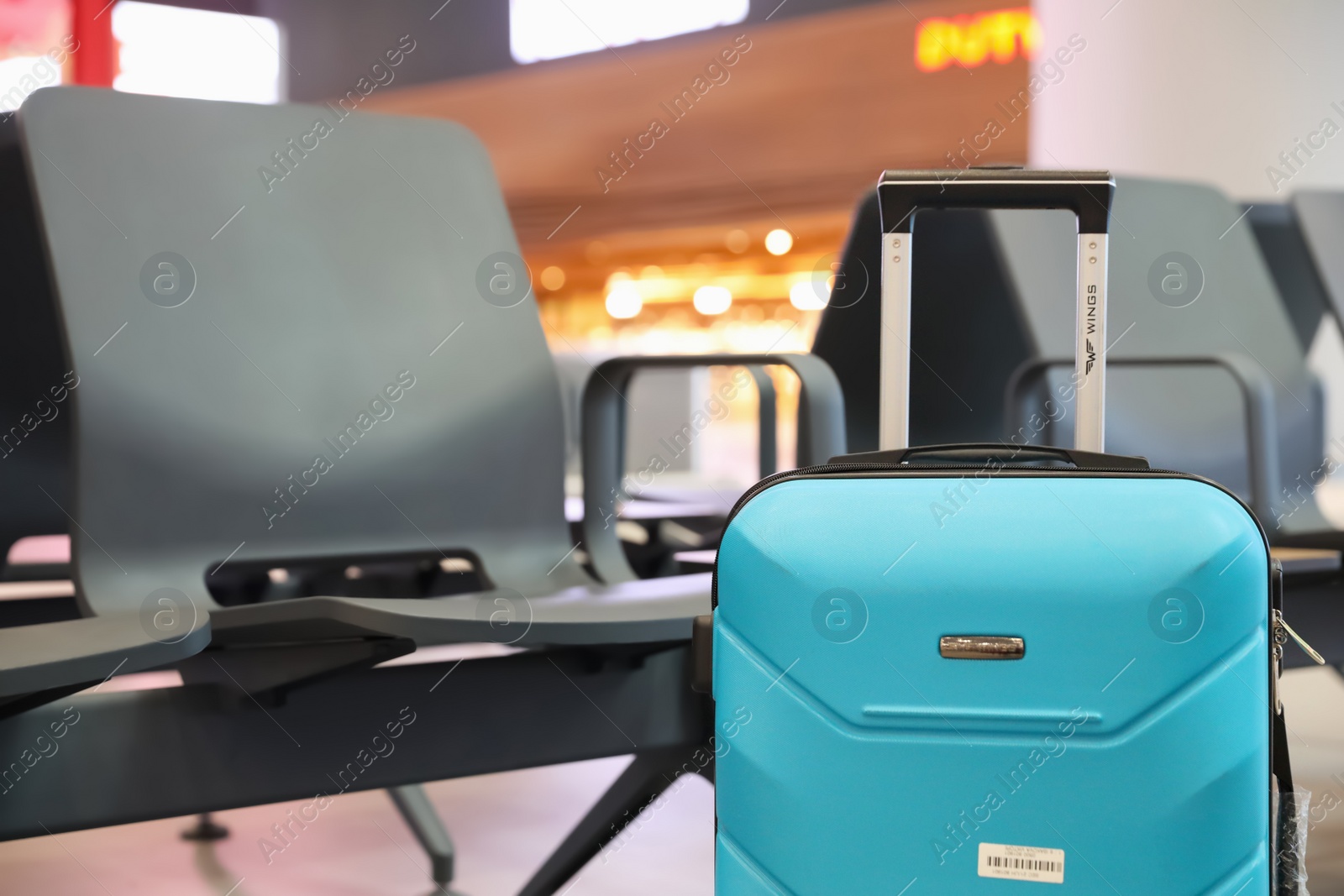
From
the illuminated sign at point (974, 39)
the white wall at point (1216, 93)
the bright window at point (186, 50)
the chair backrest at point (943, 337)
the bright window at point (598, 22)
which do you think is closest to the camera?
the chair backrest at point (943, 337)

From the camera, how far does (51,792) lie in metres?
0.91

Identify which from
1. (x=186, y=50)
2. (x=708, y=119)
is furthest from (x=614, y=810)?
(x=708, y=119)

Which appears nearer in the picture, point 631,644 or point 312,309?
point 631,644

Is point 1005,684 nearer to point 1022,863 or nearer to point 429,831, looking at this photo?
point 1022,863

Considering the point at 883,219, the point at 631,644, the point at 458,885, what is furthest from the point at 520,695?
the point at 458,885

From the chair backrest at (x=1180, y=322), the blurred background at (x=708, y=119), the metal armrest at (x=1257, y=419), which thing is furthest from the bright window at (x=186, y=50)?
the metal armrest at (x=1257, y=419)

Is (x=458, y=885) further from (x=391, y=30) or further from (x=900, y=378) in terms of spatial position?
(x=391, y=30)

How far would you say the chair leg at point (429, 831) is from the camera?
173cm

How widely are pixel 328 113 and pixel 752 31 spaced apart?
640 centimetres

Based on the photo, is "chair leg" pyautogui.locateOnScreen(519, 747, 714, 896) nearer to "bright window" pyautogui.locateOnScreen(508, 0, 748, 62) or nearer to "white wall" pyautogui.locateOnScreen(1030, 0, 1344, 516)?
"white wall" pyautogui.locateOnScreen(1030, 0, 1344, 516)

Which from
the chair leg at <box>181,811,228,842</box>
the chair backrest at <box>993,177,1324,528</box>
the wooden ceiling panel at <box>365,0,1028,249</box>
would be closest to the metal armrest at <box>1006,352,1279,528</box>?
the chair backrest at <box>993,177,1324,528</box>

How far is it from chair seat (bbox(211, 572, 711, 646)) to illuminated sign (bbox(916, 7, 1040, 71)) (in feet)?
19.7

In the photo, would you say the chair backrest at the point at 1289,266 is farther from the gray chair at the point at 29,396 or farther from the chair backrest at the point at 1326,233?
the gray chair at the point at 29,396

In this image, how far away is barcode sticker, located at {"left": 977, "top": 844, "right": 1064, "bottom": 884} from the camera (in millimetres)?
830
